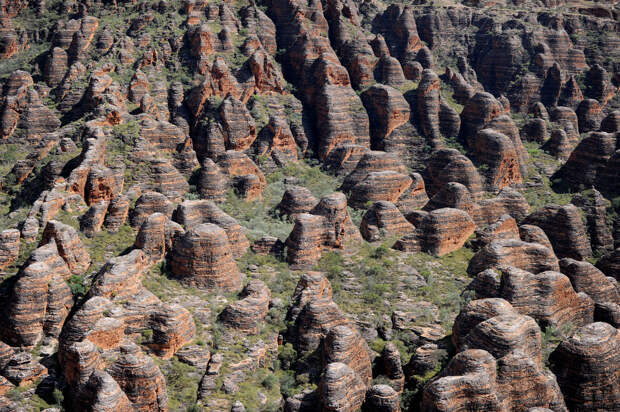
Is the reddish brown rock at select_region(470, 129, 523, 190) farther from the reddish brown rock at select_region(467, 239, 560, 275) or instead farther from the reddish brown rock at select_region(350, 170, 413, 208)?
the reddish brown rock at select_region(467, 239, 560, 275)

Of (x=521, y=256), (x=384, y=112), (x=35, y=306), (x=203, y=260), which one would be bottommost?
(x=35, y=306)

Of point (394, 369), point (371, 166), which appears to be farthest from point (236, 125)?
point (394, 369)

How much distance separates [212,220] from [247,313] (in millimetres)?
10909

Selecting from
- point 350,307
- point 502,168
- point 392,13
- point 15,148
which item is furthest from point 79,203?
point 392,13

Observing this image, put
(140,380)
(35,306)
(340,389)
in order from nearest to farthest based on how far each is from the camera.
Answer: (140,380), (340,389), (35,306)

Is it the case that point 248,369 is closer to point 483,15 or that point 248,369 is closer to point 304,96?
point 304,96

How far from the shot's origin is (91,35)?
243 ft

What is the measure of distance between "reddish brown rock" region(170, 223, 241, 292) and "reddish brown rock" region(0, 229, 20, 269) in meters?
10.6

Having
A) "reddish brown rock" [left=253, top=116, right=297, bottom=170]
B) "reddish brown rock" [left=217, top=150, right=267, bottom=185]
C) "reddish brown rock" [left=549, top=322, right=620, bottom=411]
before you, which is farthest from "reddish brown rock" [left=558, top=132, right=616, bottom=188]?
"reddish brown rock" [left=217, top=150, right=267, bottom=185]

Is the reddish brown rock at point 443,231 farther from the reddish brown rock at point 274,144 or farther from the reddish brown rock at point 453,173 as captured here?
the reddish brown rock at point 274,144

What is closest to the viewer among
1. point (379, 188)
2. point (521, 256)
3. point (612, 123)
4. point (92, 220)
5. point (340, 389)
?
point (340, 389)

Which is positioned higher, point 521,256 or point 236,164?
point 236,164

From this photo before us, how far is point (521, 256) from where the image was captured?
159 feet

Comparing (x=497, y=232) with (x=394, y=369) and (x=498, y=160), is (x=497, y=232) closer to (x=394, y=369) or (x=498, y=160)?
(x=498, y=160)
